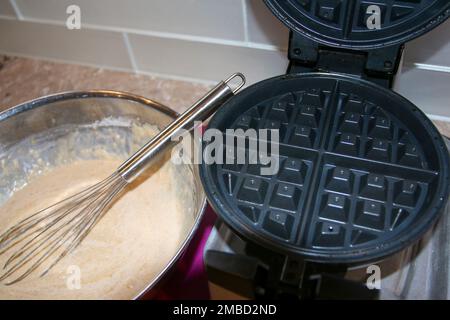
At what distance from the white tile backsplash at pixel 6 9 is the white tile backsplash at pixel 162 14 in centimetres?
3

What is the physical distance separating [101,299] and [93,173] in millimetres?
273

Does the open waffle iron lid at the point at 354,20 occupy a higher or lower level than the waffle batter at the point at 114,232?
higher

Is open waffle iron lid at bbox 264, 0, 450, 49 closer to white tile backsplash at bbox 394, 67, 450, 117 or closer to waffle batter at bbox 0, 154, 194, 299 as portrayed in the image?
white tile backsplash at bbox 394, 67, 450, 117

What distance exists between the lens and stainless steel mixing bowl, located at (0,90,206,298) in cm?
87

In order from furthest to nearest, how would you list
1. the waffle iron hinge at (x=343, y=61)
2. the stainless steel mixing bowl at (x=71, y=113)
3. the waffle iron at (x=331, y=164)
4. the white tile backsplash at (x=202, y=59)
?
the white tile backsplash at (x=202, y=59), the stainless steel mixing bowl at (x=71, y=113), the waffle iron hinge at (x=343, y=61), the waffle iron at (x=331, y=164)

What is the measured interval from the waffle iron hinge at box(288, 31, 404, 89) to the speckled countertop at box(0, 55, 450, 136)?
0.34 meters

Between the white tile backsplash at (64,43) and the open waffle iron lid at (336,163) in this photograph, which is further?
the white tile backsplash at (64,43)

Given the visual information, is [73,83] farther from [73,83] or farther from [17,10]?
[17,10]

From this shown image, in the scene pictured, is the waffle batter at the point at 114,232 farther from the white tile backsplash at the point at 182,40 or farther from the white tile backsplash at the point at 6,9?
the white tile backsplash at the point at 6,9

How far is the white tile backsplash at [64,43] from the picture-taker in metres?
1.08

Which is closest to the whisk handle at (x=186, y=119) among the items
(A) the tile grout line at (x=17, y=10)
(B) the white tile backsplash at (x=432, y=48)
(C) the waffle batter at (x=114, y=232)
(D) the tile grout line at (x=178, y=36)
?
(C) the waffle batter at (x=114, y=232)

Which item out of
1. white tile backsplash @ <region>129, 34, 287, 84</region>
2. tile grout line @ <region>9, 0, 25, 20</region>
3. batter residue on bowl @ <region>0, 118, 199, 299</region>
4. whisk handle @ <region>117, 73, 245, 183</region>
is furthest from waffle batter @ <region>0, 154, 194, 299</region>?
tile grout line @ <region>9, 0, 25, 20</region>

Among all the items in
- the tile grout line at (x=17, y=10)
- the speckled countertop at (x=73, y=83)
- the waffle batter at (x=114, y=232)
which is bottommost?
the waffle batter at (x=114, y=232)
